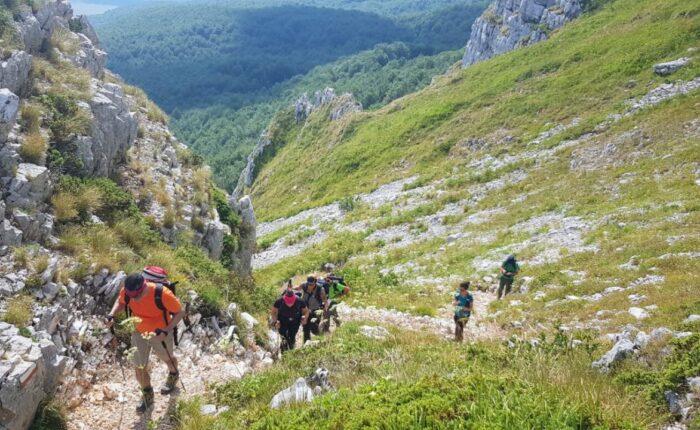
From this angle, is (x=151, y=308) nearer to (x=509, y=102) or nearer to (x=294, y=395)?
(x=294, y=395)

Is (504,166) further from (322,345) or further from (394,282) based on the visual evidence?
(322,345)

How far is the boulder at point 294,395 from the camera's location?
7.17 metres

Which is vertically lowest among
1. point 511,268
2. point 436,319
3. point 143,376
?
point 436,319

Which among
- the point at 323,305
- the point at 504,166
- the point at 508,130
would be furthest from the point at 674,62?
the point at 323,305

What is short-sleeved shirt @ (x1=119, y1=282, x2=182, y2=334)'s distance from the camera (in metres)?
8.58

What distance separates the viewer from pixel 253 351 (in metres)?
12.1

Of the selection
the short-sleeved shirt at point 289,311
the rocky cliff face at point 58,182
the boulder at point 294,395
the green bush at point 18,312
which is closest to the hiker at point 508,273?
the short-sleeved shirt at point 289,311

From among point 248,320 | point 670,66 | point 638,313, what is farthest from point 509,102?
point 248,320

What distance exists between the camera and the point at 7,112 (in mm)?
12375

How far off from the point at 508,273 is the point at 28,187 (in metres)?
14.6

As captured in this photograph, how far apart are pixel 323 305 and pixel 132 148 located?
432 inches

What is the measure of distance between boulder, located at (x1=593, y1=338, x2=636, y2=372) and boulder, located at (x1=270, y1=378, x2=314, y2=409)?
4288mm

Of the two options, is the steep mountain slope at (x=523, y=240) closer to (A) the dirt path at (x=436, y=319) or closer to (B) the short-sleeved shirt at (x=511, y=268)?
(A) the dirt path at (x=436, y=319)

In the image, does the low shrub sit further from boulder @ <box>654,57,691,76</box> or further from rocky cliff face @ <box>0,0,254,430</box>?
boulder @ <box>654,57,691,76</box>
